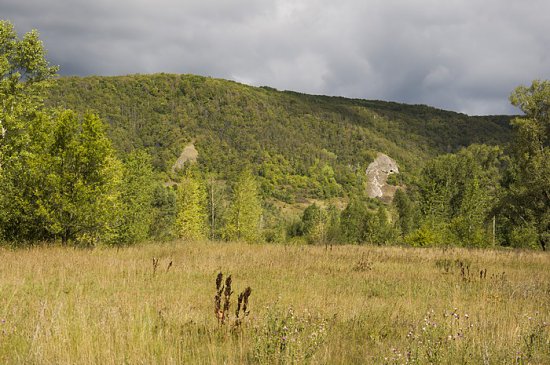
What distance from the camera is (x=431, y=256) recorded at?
16000 mm

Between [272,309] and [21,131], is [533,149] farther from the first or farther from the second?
[21,131]

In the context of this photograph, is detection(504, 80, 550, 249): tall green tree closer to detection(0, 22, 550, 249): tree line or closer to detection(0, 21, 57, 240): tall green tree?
detection(0, 22, 550, 249): tree line

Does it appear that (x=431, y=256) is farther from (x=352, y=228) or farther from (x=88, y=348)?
(x=352, y=228)

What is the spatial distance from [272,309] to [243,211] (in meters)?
39.7

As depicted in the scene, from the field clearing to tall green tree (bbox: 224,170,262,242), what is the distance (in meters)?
28.2

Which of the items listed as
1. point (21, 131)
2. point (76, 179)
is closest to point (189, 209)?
point (21, 131)

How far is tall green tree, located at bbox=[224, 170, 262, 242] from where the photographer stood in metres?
43.6

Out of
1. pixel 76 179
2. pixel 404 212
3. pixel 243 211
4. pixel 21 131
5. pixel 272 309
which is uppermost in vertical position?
pixel 21 131

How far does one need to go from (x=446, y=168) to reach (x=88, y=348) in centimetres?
7104

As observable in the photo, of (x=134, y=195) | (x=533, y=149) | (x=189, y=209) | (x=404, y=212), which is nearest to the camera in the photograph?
(x=533, y=149)

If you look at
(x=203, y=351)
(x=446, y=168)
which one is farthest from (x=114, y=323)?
(x=446, y=168)

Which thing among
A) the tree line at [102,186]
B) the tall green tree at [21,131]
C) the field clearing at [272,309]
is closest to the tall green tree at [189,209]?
the tree line at [102,186]

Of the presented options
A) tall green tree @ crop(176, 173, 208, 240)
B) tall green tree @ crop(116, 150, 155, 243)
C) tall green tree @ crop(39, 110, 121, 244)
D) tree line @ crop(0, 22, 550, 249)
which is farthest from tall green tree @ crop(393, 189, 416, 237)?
tall green tree @ crop(39, 110, 121, 244)

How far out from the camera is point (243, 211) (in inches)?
1745
